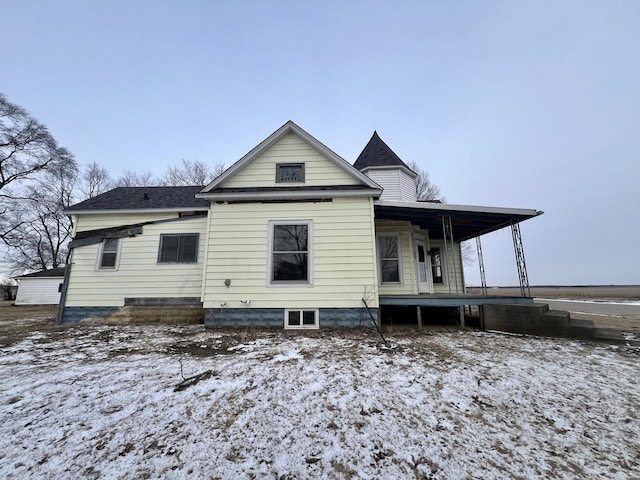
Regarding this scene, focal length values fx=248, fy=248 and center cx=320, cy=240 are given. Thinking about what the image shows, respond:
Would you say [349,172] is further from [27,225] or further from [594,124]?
[594,124]

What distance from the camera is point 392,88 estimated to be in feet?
71.3

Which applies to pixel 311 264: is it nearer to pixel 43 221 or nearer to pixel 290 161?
pixel 290 161

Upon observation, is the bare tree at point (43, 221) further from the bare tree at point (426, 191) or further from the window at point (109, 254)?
the bare tree at point (426, 191)

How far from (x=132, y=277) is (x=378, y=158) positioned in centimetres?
1087

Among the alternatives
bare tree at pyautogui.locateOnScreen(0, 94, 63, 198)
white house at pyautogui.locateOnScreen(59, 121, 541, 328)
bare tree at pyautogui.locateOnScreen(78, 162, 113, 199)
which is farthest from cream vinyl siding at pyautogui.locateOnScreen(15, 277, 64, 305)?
white house at pyautogui.locateOnScreen(59, 121, 541, 328)

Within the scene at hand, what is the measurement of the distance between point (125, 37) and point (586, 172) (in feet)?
275

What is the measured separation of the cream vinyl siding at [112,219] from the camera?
929 centimetres

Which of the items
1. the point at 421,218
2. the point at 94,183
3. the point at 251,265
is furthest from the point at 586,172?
the point at 94,183

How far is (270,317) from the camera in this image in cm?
668

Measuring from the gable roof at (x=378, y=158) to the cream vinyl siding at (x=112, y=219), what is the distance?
8.33m

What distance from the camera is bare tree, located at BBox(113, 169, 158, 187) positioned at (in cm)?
2909

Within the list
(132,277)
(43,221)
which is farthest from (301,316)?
(43,221)

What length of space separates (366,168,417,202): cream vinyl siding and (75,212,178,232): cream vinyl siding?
8.48m

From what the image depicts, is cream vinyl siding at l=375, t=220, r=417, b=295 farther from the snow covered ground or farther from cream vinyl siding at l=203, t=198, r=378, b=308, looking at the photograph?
the snow covered ground
